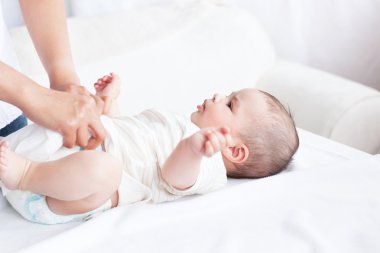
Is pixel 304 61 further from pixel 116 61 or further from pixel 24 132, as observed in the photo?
pixel 24 132

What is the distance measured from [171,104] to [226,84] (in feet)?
0.72

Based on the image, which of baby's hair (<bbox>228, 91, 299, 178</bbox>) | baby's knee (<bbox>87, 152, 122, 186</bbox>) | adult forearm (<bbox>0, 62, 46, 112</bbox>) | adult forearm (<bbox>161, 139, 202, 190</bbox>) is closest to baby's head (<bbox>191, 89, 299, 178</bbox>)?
baby's hair (<bbox>228, 91, 299, 178</bbox>)

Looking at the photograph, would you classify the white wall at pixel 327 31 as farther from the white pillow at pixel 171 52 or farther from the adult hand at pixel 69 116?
the adult hand at pixel 69 116

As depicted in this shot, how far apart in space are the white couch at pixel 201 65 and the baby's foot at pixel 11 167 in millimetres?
578

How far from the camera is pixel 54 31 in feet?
4.37

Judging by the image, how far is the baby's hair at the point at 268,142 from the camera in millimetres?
1275

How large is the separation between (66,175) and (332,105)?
0.95m

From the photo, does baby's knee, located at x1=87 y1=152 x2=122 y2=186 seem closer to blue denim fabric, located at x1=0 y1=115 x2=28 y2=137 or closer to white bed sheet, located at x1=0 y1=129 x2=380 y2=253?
white bed sheet, located at x1=0 y1=129 x2=380 y2=253

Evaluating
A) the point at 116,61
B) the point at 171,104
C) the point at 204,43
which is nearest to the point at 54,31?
the point at 116,61

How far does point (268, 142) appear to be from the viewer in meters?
1.28

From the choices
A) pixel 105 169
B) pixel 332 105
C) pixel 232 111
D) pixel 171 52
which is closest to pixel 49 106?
pixel 105 169

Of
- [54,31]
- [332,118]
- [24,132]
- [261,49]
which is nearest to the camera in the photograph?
[24,132]

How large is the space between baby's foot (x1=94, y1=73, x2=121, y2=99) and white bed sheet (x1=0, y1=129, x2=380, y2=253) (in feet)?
1.02

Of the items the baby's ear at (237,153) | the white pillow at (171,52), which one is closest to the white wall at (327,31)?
the white pillow at (171,52)
